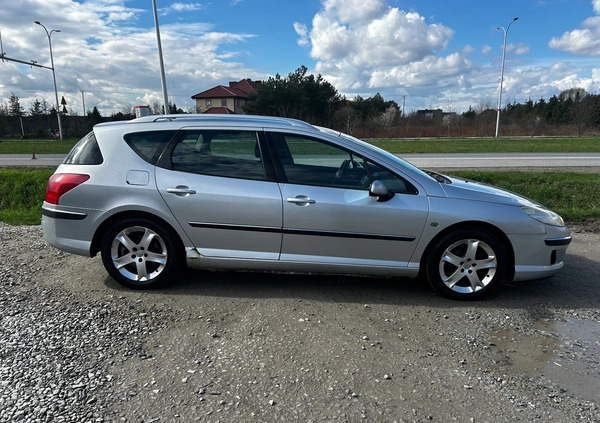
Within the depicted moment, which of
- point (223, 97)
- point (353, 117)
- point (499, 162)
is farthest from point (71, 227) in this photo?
point (223, 97)

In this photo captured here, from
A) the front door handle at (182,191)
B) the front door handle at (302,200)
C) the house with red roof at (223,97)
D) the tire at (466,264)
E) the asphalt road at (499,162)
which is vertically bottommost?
the tire at (466,264)

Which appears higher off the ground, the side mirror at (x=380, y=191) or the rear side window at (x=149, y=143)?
the rear side window at (x=149, y=143)

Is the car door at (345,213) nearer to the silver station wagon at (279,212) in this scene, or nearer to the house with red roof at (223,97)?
the silver station wagon at (279,212)

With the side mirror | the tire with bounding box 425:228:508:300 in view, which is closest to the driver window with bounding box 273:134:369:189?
the side mirror

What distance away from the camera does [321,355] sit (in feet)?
10.0

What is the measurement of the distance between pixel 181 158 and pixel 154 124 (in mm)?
506

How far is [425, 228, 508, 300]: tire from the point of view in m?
3.95

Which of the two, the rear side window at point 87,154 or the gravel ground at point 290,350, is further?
the rear side window at point 87,154

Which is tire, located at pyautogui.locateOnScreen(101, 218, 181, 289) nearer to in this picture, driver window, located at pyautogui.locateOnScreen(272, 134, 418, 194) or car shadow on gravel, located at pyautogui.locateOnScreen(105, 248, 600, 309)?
car shadow on gravel, located at pyautogui.locateOnScreen(105, 248, 600, 309)

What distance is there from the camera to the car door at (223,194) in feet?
13.0

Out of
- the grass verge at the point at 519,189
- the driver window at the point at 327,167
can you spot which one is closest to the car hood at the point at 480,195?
the driver window at the point at 327,167

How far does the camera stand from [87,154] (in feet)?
13.8

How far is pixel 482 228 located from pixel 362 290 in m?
1.30

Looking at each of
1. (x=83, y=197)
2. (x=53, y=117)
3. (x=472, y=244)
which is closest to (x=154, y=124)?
(x=83, y=197)
